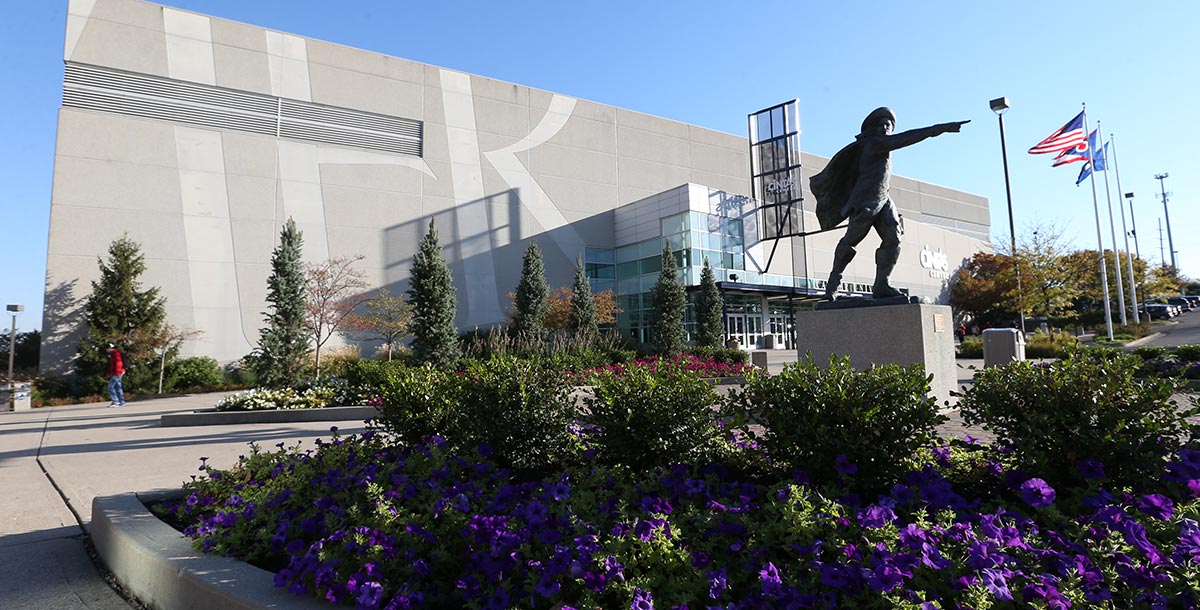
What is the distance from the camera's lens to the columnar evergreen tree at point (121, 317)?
69.4 ft

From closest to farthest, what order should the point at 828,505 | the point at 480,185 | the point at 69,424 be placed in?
the point at 828,505, the point at 69,424, the point at 480,185

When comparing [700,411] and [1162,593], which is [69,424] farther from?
[1162,593]

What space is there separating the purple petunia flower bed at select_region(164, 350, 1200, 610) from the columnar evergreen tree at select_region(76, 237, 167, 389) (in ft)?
73.7

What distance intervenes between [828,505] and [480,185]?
98.6ft

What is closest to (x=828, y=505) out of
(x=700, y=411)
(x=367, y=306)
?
(x=700, y=411)

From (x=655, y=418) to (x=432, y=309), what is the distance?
671 inches

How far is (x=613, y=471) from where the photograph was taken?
355cm

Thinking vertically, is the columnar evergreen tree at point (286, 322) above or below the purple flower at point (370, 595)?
above

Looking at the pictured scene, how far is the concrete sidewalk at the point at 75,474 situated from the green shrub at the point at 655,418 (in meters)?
2.77

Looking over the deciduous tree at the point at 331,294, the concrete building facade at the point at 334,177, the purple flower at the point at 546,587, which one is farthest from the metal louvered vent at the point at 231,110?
the purple flower at the point at 546,587

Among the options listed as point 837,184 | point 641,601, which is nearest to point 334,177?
Answer: point 837,184

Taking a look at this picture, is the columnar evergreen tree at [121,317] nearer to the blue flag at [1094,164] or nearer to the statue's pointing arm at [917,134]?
the statue's pointing arm at [917,134]

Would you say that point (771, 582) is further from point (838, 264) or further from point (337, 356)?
point (337, 356)

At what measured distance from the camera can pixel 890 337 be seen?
7.91 metres
